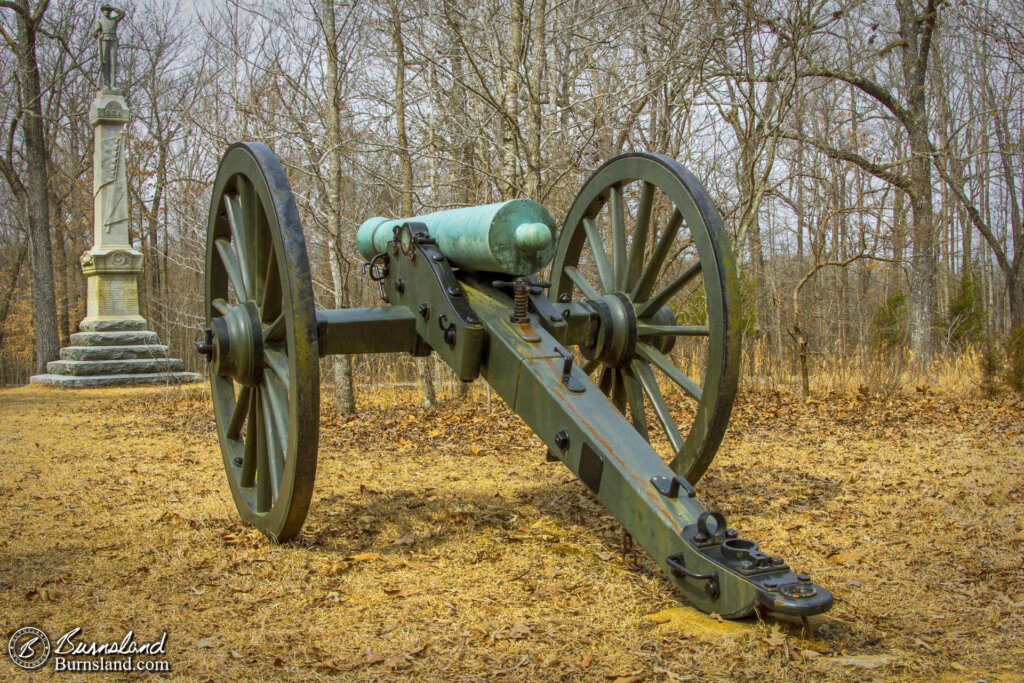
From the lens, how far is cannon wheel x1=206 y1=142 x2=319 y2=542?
128 inches

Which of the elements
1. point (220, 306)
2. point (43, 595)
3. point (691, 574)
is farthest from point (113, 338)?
point (691, 574)

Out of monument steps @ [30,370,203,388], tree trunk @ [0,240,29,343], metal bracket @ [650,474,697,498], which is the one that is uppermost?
tree trunk @ [0,240,29,343]

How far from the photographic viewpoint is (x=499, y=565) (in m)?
3.73

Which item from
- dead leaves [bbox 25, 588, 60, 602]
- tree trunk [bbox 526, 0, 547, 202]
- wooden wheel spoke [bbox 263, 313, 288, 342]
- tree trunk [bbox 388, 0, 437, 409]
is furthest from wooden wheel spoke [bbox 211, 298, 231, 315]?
tree trunk [bbox 388, 0, 437, 409]

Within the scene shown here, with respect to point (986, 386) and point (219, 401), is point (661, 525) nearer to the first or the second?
point (219, 401)

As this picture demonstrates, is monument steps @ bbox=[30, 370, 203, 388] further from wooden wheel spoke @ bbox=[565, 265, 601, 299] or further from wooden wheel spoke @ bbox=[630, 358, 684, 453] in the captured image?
wooden wheel spoke @ bbox=[630, 358, 684, 453]

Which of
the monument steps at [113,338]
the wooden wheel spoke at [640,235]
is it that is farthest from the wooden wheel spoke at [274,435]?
the monument steps at [113,338]

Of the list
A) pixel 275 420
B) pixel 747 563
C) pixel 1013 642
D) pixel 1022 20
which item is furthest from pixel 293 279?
pixel 1022 20

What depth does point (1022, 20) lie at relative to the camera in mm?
17281

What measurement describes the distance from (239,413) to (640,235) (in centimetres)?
224

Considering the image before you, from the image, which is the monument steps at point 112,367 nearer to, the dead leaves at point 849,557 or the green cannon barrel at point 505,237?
the green cannon barrel at point 505,237

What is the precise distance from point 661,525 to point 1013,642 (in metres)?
1.20

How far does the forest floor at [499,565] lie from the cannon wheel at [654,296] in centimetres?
65

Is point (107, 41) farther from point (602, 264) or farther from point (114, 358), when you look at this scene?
point (602, 264)
